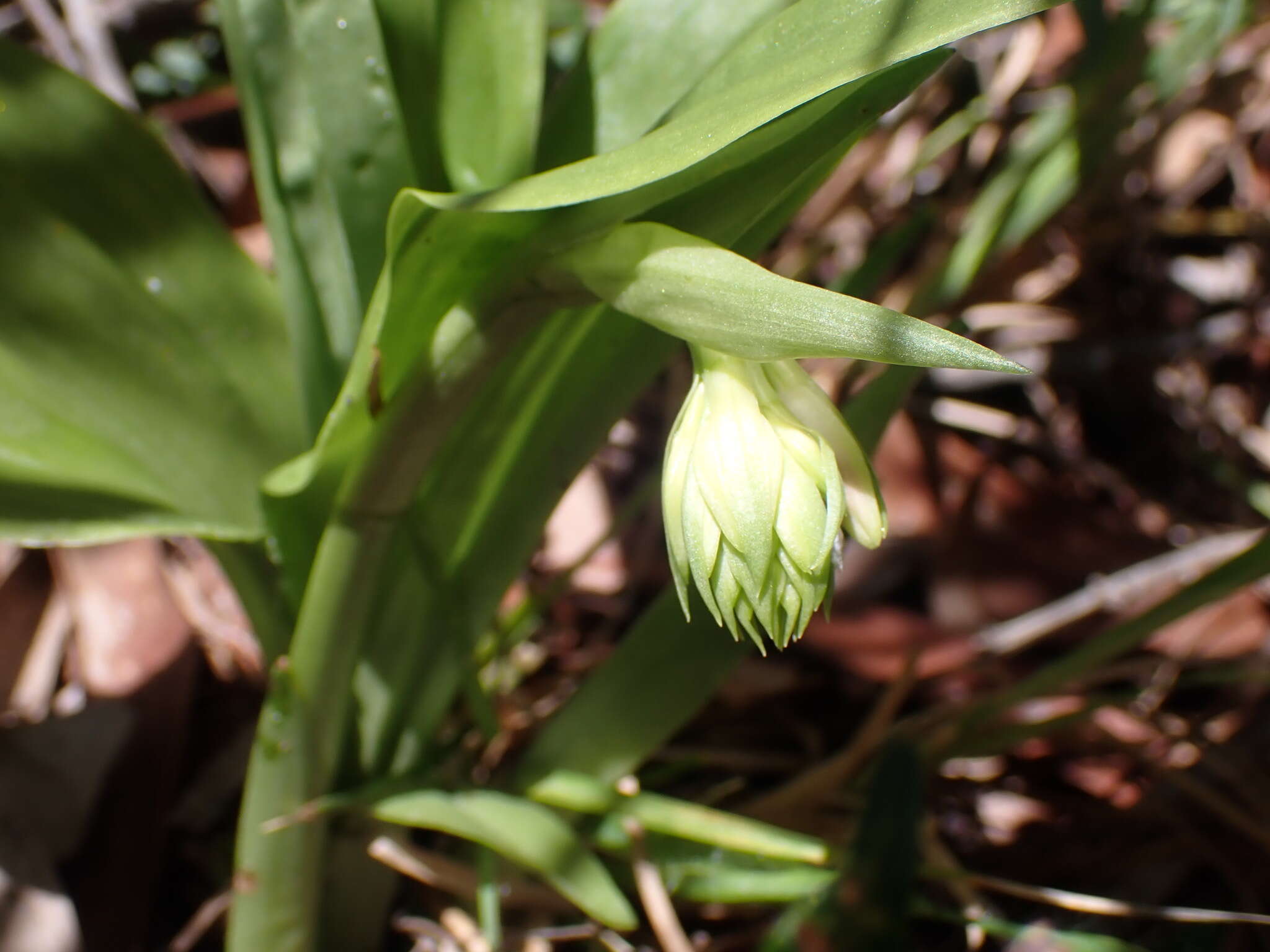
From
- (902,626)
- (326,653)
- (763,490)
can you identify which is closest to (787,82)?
(763,490)

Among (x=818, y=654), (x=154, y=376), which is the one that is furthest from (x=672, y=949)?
(x=154, y=376)

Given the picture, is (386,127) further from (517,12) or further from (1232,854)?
(1232,854)

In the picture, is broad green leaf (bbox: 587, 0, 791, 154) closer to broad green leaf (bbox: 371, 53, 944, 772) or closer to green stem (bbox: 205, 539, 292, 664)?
broad green leaf (bbox: 371, 53, 944, 772)

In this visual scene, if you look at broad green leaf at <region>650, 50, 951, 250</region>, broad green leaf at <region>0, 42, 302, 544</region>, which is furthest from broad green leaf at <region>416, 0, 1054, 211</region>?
broad green leaf at <region>0, 42, 302, 544</region>

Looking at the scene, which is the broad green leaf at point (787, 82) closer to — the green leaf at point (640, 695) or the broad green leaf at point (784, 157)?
the broad green leaf at point (784, 157)

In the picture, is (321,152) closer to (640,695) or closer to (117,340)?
(117,340)

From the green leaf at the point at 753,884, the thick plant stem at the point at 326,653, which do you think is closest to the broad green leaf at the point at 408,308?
the thick plant stem at the point at 326,653
